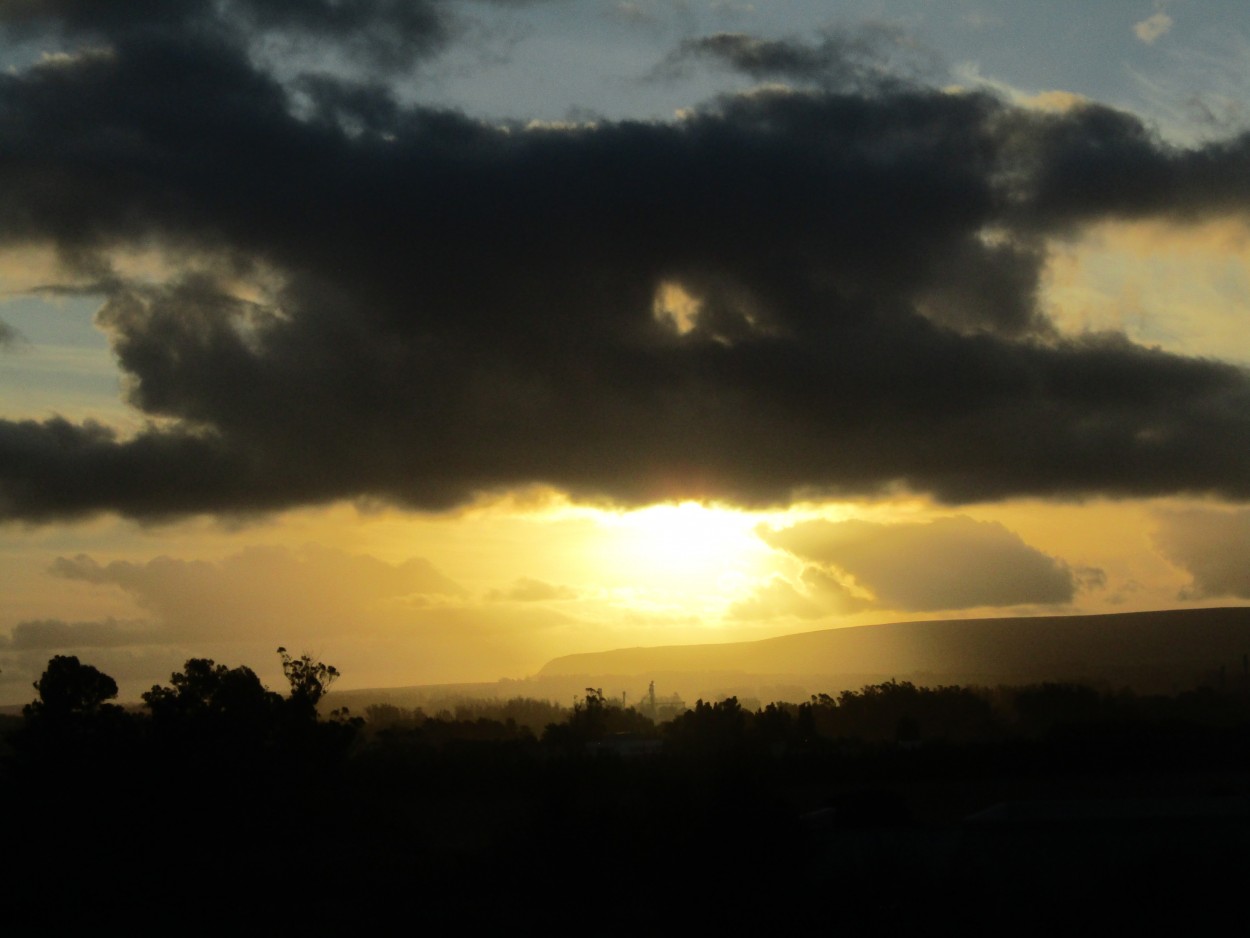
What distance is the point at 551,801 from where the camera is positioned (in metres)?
56.8

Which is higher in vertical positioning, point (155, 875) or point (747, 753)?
point (747, 753)

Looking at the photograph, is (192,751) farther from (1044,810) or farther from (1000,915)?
(1000,915)

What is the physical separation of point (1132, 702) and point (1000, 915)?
9670cm

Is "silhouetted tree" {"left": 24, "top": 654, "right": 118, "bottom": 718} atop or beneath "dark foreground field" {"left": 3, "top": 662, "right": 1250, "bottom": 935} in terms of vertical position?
atop

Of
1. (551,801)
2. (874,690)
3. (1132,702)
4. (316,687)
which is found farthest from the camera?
(874,690)

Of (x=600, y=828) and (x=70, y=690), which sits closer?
(x=600, y=828)

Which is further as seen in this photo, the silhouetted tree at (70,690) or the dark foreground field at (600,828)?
the silhouetted tree at (70,690)

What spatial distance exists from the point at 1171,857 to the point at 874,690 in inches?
5434

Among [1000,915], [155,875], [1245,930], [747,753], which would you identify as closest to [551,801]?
[747,753]

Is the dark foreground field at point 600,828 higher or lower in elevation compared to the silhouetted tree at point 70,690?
lower

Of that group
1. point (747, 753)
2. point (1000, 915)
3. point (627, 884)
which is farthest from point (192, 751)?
point (1000, 915)

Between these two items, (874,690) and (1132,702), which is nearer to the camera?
(1132,702)

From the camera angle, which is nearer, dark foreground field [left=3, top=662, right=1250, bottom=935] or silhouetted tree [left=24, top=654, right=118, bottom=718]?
dark foreground field [left=3, top=662, right=1250, bottom=935]

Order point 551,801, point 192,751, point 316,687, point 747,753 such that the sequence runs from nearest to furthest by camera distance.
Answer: point 747,753 < point 551,801 < point 192,751 < point 316,687
